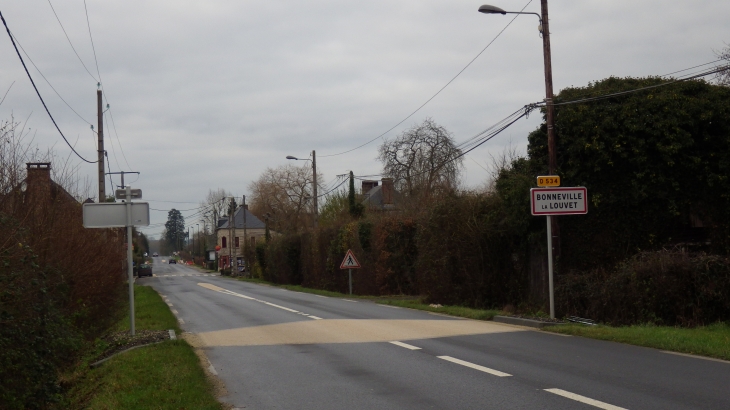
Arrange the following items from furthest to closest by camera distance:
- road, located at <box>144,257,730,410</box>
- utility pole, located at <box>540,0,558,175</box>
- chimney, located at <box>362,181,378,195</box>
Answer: chimney, located at <box>362,181,378,195</box>, utility pole, located at <box>540,0,558,175</box>, road, located at <box>144,257,730,410</box>

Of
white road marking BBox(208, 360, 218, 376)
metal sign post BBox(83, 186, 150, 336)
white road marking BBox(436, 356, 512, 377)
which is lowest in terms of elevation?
white road marking BBox(208, 360, 218, 376)

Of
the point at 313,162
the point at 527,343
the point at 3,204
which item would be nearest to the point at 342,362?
the point at 527,343

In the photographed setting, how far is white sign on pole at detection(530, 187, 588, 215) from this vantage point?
1603cm

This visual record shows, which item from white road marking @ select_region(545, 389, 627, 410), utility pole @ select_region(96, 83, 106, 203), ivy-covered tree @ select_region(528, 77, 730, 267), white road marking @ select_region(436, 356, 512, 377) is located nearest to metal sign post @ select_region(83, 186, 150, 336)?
white road marking @ select_region(436, 356, 512, 377)

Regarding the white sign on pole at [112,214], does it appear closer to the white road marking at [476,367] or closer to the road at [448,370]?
the road at [448,370]

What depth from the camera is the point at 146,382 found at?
9.37 metres

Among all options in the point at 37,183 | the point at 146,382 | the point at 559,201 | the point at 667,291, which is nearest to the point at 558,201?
the point at 559,201

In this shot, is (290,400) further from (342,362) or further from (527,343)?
(527,343)

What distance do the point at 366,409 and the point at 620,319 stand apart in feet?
33.7

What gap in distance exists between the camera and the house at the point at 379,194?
199 ft

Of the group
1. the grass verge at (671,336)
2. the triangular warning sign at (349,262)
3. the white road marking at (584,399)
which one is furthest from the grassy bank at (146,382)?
the triangular warning sign at (349,262)

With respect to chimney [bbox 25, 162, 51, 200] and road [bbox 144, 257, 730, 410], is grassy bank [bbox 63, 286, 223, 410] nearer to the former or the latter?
road [bbox 144, 257, 730, 410]

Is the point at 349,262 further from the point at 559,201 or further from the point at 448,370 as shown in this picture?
the point at 448,370

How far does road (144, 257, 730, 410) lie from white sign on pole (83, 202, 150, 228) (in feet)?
9.16
